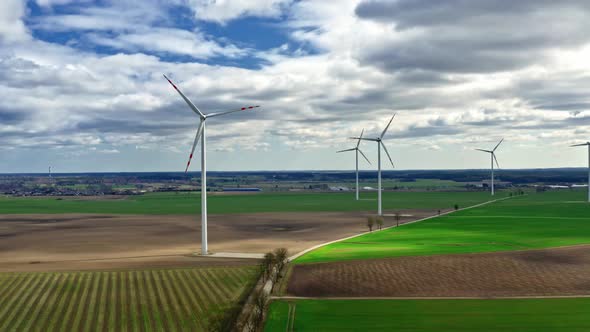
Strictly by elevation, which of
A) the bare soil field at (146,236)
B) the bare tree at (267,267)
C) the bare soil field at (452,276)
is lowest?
the bare soil field at (146,236)

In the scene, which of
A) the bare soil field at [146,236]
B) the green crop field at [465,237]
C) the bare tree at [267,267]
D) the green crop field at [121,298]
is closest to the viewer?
the green crop field at [121,298]

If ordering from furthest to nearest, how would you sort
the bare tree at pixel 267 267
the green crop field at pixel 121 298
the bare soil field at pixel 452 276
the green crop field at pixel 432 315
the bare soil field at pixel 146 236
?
the bare soil field at pixel 146 236, the bare tree at pixel 267 267, the bare soil field at pixel 452 276, the green crop field at pixel 121 298, the green crop field at pixel 432 315

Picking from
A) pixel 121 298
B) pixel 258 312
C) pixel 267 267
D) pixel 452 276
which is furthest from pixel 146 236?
pixel 258 312

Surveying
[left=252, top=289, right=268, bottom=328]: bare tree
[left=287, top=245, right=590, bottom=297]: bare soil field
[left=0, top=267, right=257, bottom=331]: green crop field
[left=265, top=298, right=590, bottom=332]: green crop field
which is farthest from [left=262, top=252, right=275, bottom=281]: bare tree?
[left=252, top=289, right=268, bottom=328]: bare tree

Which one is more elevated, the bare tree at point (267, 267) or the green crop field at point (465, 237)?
the bare tree at point (267, 267)

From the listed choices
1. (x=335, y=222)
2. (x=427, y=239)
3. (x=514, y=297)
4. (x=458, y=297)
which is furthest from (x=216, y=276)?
(x=335, y=222)

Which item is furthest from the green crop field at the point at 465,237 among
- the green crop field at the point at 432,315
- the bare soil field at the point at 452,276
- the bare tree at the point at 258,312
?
the bare tree at the point at 258,312

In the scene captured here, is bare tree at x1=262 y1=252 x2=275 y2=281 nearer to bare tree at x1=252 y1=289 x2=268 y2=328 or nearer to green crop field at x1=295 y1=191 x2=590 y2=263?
green crop field at x1=295 y1=191 x2=590 y2=263

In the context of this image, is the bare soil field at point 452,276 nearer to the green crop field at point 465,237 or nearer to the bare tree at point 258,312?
the green crop field at point 465,237
